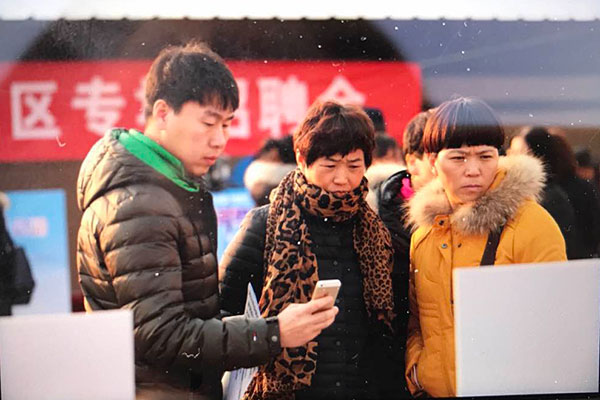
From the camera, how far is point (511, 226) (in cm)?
383

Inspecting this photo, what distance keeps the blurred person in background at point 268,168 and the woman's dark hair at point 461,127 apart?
0.66 m

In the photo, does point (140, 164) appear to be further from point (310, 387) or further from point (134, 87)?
point (310, 387)

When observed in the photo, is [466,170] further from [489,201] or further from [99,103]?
[99,103]

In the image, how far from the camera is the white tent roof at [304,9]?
370 centimetres

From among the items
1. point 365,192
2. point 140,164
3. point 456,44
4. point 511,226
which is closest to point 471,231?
point 511,226

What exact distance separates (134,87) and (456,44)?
1532mm

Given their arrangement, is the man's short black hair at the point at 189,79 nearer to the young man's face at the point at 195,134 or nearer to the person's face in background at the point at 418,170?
the young man's face at the point at 195,134

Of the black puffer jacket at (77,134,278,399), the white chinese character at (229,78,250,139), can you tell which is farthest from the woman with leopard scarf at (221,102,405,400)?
the white chinese character at (229,78,250,139)

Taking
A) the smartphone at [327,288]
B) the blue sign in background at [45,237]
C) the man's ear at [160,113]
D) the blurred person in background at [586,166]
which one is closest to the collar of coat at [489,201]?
the blurred person in background at [586,166]

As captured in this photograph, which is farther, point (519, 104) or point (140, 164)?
point (519, 104)

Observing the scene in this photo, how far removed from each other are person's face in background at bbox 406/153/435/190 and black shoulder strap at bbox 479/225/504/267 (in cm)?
40

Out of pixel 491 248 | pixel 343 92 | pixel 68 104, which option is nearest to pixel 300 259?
pixel 343 92

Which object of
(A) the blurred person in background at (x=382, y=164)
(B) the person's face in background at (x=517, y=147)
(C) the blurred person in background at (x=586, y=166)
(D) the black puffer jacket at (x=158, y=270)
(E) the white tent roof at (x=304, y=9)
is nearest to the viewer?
(D) the black puffer jacket at (x=158, y=270)

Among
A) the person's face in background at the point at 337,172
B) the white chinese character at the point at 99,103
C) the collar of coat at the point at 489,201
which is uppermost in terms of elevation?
the white chinese character at the point at 99,103
